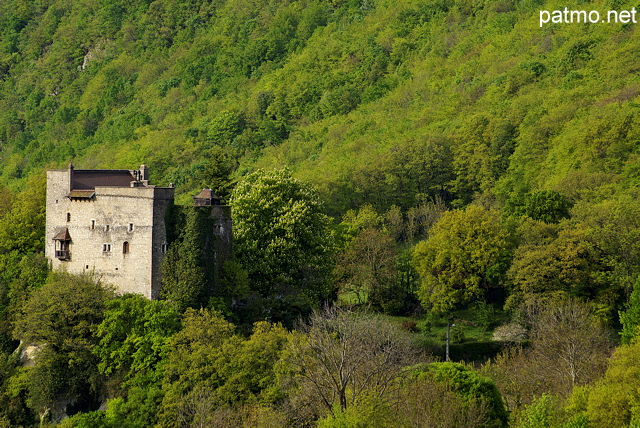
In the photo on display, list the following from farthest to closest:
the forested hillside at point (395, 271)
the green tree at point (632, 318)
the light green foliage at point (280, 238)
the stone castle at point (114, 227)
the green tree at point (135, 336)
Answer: the light green foliage at point (280, 238)
the stone castle at point (114, 227)
the green tree at point (135, 336)
the green tree at point (632, 318)
the forested hillside at point (395, 271)

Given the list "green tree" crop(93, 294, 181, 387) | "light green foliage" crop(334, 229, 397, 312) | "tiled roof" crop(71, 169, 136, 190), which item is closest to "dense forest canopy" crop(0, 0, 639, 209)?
"tiled roof" crop(71, 169, 136, 190)

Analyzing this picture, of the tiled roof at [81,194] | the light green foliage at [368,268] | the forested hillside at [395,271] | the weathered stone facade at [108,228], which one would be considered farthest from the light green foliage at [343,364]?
the tiled roof at [81,194]

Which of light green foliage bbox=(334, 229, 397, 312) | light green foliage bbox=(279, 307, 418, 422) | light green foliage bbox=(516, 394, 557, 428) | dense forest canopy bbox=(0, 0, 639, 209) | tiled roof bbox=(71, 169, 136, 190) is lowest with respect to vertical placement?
light green foliage bbox=(516, 394, 557, 428)

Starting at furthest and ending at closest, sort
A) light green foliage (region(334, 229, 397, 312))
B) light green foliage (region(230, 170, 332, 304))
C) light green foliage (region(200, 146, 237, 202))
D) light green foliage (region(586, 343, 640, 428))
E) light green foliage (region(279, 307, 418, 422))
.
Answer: light green foliage (region(200, 146, 237, 202)) < light green foliage (region(334, 229, 397, 312)) < light green foliage (region(230, 170, 332, 304)) < light green foliage (region(279, 307, 418, 422)) < light green foliage (region(586, 343, 640, 428))

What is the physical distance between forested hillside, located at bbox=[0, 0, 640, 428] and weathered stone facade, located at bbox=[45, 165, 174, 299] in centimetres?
107

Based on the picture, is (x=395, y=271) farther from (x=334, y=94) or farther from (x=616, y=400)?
(x=334, y=94)

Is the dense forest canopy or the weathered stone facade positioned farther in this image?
the dense forest canopy

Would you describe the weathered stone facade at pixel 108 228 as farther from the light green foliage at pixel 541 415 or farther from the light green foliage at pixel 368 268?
the light green foliage at pixel 541 415

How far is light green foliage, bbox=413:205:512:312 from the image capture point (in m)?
72.0

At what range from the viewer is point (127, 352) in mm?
63688

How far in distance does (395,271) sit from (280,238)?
990 cm

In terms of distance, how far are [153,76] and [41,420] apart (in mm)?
100135

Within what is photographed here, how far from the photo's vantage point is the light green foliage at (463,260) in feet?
236

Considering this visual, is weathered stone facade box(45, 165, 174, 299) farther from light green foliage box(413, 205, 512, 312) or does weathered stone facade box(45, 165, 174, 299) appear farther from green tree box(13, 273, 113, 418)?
light green foliage box(413, 205, 512, 312)
